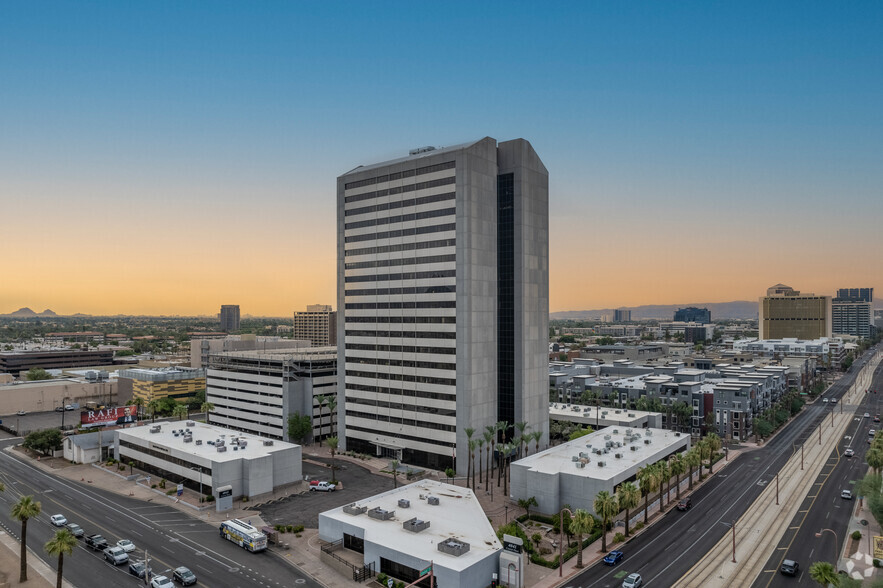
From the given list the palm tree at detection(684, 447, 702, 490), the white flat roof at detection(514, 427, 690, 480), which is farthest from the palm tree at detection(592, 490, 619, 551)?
the palm tree at detection(684, 447, 702, 490)

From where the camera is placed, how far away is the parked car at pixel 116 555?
2906 inches

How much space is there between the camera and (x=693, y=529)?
284ft

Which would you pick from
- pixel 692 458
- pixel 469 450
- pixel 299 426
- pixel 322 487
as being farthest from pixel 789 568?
pixel 299 426

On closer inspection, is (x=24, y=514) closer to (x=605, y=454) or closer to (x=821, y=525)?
(x=605, y=454)

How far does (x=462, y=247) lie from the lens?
120625mm

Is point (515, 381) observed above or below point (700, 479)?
above

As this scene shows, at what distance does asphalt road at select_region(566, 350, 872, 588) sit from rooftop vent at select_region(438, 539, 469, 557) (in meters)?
13.5

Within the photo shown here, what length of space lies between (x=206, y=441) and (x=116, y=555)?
43.2 metres

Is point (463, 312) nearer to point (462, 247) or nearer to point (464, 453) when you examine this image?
point (462, 247)

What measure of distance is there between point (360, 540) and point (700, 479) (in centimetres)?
7256

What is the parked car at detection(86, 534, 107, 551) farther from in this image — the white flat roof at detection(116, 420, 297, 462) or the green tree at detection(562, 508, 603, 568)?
the green tree at detection(562, 508, 603, 568)

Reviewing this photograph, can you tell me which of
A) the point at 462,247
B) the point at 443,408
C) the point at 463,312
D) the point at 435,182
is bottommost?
the point at 443,408

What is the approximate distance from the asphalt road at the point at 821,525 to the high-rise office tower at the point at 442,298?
55703mm

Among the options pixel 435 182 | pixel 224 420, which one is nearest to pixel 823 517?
pixel 435 182
